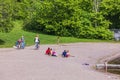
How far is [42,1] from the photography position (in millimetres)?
67125

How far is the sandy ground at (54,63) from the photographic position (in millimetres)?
27375

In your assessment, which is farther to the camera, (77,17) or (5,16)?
(77,17)

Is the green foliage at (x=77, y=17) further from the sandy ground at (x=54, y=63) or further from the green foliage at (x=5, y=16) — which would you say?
the green foliage at (x=5, y=16)

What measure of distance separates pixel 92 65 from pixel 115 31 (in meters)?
29.3

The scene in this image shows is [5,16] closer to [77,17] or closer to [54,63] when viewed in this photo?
[54,63]

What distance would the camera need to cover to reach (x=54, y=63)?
33.7 metres

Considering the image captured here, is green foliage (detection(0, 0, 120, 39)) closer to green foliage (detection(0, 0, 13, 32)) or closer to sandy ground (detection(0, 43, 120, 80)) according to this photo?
sandy ground (detection(0, 43, 120, 80))

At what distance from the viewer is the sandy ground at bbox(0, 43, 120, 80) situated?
27.4 meters

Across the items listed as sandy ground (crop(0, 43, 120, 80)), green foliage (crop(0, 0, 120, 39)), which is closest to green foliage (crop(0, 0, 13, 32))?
sandy ground (crop(0, 43, 120, 80))

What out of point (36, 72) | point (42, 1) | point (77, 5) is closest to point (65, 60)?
point (36, 72)

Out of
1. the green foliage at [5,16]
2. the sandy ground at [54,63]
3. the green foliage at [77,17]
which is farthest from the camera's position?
the green foliage at [77,17]

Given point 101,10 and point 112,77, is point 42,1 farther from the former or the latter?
point 112,77

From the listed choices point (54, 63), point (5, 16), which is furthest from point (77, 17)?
point (54, 63)

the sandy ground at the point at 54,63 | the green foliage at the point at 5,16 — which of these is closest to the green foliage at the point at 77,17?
the sandy ground at the point at 54,63
